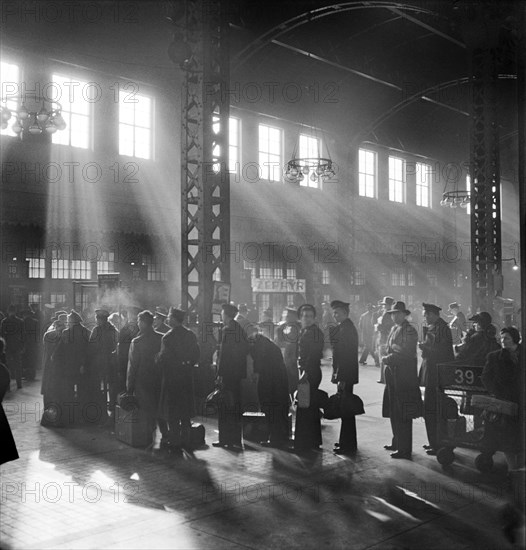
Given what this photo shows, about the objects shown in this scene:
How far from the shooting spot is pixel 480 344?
8.84 m

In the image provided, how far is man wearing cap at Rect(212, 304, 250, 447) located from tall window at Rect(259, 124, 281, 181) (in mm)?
17531

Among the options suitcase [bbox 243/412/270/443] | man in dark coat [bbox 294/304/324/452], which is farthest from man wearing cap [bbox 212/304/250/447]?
man in dark coat [bbox 294/304/324/452]

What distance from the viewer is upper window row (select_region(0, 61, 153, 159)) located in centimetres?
1822

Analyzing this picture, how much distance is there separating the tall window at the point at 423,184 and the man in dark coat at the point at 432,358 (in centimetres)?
2703

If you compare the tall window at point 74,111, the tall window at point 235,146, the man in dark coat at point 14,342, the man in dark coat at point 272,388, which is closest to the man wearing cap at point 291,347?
the man in dark coat at point 272,388

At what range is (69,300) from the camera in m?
19.3

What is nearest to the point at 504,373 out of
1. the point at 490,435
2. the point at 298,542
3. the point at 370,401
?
the point at 490,435

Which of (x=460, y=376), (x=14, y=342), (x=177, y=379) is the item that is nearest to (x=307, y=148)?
(x=14, y=342)

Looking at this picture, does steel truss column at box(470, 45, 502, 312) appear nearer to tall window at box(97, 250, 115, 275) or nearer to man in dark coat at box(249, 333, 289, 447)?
man in dark coat at box(249, 333, 289, 447)

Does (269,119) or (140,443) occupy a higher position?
(269,119)

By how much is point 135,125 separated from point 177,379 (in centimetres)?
1495

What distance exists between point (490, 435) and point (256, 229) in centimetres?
1865

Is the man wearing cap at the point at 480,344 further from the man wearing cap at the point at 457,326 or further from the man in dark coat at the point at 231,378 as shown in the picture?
the man wearing cap at the point at 457,326

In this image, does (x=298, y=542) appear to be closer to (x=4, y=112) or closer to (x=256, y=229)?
(x=4, y=112)
